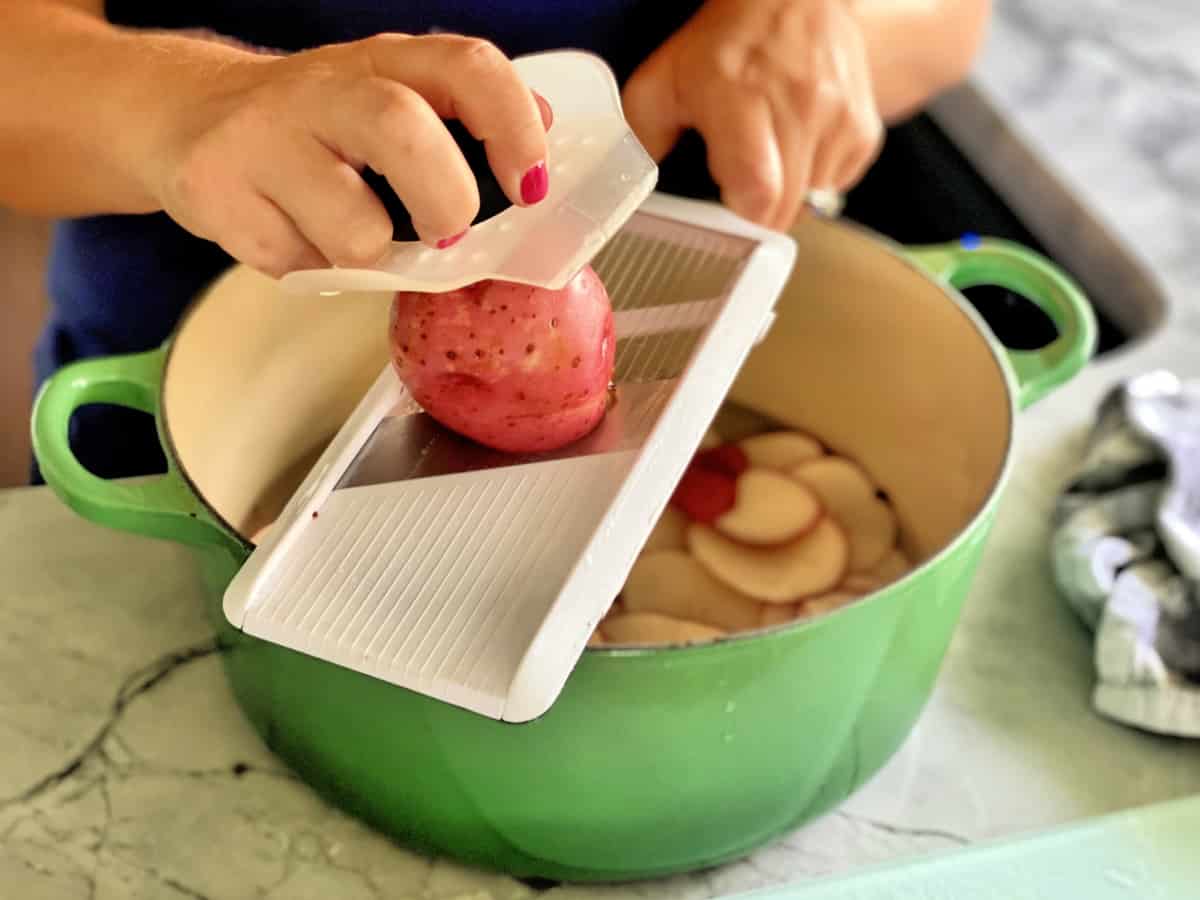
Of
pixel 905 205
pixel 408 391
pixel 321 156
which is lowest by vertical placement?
pixel 905 205

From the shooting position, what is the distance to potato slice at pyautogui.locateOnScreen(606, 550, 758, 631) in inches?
24.5

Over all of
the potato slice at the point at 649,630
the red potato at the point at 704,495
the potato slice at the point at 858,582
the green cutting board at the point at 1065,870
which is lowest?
the potato slice at the point at 858,582

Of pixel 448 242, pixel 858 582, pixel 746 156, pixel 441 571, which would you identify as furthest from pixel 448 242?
pixel 858 582

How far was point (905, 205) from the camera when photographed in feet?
3.74

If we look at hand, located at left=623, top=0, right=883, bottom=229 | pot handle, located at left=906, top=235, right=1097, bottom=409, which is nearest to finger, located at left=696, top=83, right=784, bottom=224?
hand, located at left=623, top=0, right=883, bottom=229

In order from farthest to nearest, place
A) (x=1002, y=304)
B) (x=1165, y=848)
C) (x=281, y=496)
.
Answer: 1. (x=1002, y=304)
2. (x=281, y=496)
3. (x=1165, y=848)

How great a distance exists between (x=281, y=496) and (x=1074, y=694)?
1.29 feet

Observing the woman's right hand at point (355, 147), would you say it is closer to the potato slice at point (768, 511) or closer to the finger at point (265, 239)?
the finger at point (265, 239)

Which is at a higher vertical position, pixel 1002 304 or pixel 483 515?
pixel 483 515

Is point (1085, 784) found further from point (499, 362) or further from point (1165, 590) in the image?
point (499, 362)

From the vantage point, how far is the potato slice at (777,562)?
0.64 m

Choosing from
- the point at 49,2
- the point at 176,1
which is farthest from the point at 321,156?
the point at 176,1

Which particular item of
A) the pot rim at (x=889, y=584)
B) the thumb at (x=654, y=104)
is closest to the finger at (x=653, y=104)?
the thumb at (x=654, y=104)

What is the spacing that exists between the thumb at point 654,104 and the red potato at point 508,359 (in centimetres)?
19
